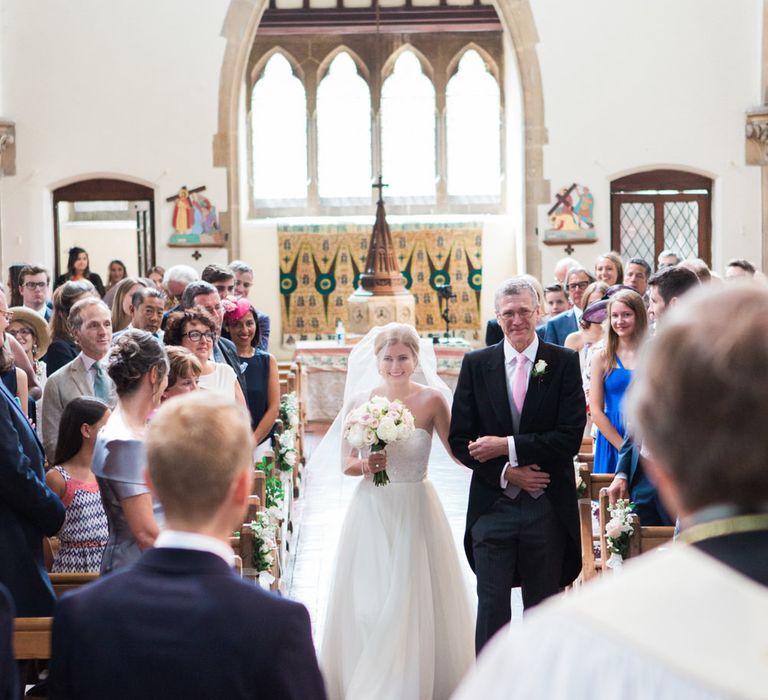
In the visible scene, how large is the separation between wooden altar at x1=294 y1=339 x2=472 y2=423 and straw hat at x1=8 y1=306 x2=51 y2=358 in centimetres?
720

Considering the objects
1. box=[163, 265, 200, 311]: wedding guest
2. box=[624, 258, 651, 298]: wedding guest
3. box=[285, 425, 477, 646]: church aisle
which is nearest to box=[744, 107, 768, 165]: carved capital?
box=[285, 425, 477, 646]: church aisle

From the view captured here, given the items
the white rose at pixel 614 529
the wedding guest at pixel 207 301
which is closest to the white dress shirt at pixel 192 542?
the white rose at pixel 614 529

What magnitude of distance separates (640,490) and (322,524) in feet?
13.7

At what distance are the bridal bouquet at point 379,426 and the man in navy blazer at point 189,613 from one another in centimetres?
332

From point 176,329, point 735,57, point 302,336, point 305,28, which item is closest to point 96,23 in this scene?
point 305,28

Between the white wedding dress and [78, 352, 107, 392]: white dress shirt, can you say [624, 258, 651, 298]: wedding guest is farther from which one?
[78, 352, 107, 392]: white dress shirt

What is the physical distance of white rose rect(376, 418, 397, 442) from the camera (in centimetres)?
539

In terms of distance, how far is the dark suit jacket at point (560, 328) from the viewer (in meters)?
8.60

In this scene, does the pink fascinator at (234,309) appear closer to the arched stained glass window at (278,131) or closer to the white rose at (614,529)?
the white rose at (614,529)

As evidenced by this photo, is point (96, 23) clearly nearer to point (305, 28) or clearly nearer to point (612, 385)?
point (305, 28)

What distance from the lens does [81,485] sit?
464 cm

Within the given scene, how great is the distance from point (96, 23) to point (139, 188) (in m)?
2.19

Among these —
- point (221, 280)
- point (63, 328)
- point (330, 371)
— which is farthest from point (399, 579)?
point (330, 371)

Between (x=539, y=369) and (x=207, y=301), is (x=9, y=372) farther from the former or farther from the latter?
(x=539, y=369)
